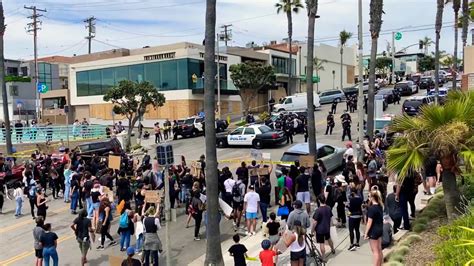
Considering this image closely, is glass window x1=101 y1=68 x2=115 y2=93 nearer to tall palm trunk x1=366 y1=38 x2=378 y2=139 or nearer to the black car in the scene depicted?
tall palm trunk x1=366 y1=38 x2=378 y2=139

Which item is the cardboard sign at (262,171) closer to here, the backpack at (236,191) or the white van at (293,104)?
the backpack at (236,191)

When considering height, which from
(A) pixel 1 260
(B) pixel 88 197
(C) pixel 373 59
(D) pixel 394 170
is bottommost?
(A) pixel 1 260

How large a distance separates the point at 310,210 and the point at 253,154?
312 cm

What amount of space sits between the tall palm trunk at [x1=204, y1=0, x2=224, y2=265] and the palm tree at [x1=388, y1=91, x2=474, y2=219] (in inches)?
160

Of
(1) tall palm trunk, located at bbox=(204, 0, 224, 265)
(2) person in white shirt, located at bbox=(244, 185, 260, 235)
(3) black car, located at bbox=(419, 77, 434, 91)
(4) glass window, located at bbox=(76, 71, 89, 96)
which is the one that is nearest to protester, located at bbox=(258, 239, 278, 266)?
(1) tall palm trunk, located at bbox=(204, 0, 224, 265)

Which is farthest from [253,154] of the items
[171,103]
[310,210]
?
[171,103]

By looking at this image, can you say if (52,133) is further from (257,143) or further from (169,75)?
(257,143)

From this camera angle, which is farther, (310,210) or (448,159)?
(310,210)

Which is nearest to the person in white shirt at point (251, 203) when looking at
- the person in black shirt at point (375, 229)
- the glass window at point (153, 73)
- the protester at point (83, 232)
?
the person in black shirt at point (375, 229)

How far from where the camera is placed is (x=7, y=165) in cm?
2228

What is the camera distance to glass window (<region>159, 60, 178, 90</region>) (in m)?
48.7

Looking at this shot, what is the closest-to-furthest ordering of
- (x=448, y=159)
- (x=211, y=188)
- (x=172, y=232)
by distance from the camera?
(x=448, y=159) < (x=211, y=188) < (x=172, y=232)

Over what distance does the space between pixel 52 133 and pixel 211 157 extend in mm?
28370

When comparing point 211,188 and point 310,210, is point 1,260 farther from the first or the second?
point 310,210
